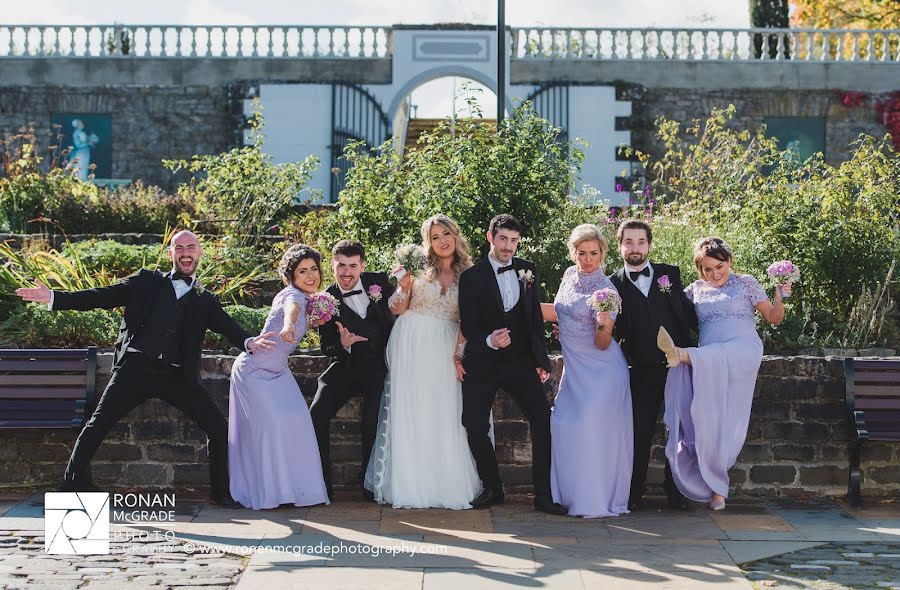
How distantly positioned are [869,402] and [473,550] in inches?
117

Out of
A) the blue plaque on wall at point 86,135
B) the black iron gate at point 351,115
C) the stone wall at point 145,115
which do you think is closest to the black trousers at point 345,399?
the black iron gate at point 351,115

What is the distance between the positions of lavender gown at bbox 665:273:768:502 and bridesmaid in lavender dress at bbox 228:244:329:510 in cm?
221

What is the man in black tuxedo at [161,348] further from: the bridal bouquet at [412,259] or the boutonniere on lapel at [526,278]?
the boutonniere on lapel at [526,278]

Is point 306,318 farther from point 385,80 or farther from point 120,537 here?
point 385,80

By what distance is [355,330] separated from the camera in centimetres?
734

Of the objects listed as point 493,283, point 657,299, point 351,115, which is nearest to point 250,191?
point 493,283

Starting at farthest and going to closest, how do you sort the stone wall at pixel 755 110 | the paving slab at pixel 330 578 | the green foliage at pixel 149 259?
the stone wall at pixel 755 110
the green foliage at pixel 149 259
the paving slab at pixel 330 578

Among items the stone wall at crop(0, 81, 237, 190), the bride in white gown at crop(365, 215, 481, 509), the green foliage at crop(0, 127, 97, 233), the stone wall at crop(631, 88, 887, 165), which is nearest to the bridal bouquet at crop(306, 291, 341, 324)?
the bride in white gown at crop(365, 215, 481, 509)

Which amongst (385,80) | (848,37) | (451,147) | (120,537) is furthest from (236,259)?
(848,37)

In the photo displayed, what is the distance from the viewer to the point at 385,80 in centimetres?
2258

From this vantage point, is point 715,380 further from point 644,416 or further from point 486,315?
point 486,315

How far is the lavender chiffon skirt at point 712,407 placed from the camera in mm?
7074

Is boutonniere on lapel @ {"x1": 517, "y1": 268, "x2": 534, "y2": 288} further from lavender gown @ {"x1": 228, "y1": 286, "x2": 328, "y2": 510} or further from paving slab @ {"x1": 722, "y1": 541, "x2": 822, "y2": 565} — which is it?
paving slab @ {"x1": 722, "y1": 541, "x2": 822, "y2": 565}

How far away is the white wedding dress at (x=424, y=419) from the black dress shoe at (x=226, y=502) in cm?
82
